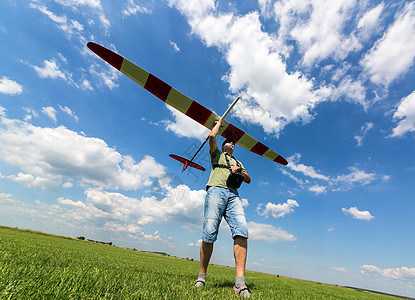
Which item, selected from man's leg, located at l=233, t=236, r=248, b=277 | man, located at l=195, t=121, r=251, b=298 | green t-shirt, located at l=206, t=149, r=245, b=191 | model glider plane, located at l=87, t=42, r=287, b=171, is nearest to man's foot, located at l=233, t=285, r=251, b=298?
man, located at l=195, t=121, r=251, b=298

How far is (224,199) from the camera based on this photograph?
11.5 feet

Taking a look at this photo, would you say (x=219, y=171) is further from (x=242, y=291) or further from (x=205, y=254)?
(x=242, y=291)

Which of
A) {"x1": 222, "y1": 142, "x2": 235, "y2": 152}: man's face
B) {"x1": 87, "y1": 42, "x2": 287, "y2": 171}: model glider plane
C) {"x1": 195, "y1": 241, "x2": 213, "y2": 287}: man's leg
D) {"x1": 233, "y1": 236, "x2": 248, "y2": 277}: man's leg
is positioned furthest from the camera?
{"x1": 87, "y1": 42, "x2": 287, "y2": 171}: model glider plane

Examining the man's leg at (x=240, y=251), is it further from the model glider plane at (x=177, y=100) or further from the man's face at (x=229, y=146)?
the model glider plane at (x=177, y=100)

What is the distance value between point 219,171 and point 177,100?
3358mm

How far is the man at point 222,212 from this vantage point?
3242 mm

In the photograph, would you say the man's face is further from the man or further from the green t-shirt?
the man

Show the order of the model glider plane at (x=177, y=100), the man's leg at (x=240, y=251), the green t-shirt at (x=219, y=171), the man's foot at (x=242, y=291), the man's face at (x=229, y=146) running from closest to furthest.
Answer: the man's foot at (x=242, y=291) < the man's leg at (x=240, y=251) < the green t-shirt at (x=219, y=171) < the man's face at (x=229, y=146) < the model glider plane at (x=177, y=100)

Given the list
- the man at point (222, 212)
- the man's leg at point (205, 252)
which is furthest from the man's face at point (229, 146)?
the man's leg at point (205, 252)

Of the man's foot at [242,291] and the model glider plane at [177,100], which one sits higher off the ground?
the model glider plane at [177,100]

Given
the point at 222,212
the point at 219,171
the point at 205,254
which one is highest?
the point at 219,171

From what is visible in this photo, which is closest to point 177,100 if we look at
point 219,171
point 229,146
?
point 229,146

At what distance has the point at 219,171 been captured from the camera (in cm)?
378

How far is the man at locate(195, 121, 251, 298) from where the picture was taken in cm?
324
